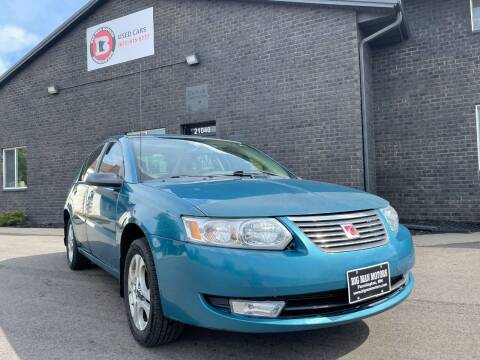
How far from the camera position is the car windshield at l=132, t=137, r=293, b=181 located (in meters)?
3.71

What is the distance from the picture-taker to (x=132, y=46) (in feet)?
40.2

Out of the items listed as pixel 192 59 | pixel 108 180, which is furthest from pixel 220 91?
pixel 108 180

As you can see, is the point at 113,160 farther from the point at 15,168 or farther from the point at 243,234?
the point at 15,168

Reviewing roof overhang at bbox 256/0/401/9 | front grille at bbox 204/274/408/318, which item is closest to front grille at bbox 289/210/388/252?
front grille at bbox 204/274/408/318

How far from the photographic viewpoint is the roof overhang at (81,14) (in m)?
8.39

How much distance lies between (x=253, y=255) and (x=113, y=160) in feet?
7.54

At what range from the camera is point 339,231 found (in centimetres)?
272

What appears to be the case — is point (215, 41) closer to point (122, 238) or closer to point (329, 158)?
point (329, 158)

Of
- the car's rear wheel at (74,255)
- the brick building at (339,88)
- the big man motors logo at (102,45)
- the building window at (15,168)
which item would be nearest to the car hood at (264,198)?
the car's rear wheel at (74,255)

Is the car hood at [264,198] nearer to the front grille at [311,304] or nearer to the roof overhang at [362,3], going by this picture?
the front grille at [311,304]

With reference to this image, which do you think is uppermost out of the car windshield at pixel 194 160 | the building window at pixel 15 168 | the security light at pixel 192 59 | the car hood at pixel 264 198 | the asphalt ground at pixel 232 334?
the security light at pixel 192 59

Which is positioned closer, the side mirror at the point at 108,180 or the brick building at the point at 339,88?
the side mirror at the point at 108,180

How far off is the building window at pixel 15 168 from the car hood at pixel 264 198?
12892mm

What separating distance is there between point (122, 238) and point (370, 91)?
7.80 meters
